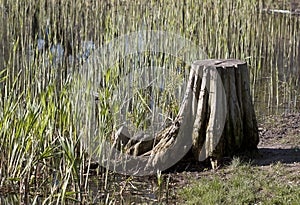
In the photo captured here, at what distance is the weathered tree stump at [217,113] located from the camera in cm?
430

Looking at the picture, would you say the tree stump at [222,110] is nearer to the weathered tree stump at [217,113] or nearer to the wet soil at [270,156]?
the weathered tree stump at [217,113]

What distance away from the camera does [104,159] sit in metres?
4.45

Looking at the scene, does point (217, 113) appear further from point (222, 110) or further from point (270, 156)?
point (270, 156)

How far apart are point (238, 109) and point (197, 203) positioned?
916 mm

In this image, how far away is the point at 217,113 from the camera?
14.1ft

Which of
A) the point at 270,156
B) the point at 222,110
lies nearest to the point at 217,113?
the point at 222,110

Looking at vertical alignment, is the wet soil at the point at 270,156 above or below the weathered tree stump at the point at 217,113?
below

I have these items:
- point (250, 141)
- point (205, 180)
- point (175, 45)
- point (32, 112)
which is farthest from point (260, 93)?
point (32, 112)

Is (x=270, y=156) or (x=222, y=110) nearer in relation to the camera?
(x=222, y=110)

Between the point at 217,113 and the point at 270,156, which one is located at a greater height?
the point at 217,113

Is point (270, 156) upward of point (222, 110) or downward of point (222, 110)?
downward

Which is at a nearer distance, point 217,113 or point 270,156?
point 217,113

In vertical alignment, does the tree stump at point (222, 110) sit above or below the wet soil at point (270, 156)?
above

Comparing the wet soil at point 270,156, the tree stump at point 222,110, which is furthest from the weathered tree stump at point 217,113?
the wet soil at point 270,156
